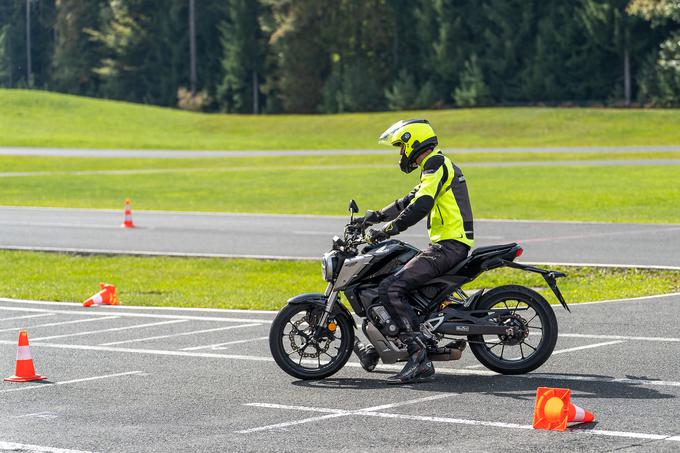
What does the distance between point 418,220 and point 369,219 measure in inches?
16.0

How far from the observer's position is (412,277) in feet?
33.0

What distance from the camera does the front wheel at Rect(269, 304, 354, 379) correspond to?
10.3 metres

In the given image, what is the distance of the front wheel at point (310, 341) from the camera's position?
10289 mm

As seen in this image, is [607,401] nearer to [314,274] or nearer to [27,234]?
[314,274]

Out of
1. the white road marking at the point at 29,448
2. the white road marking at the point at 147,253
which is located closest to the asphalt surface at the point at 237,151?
the white road marking at the point at 147,253

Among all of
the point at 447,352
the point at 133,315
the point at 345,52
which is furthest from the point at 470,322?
the point at 345,52

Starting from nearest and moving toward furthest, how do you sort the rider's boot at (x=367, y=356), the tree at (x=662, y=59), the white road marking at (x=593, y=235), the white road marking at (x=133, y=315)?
the rider's boot at (x=367, y=356)
the white road marking at (x=133, y=315)
the white road marking at (x=593, y=235)
the tree at (x=662, y=59)

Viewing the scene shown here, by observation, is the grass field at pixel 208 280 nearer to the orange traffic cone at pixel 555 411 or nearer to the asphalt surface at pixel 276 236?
the asphalt surface at pixel 276 236

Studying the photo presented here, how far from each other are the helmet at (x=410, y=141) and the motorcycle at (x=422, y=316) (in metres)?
0.64

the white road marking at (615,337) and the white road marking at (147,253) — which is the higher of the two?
the white road marking at (147,253)

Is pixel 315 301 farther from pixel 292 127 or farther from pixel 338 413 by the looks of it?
pixel 292 127

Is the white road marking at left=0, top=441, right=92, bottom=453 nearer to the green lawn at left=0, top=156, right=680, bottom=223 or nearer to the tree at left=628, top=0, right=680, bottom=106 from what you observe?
the green lawn at left=0, top=156, right=680, bottom=223

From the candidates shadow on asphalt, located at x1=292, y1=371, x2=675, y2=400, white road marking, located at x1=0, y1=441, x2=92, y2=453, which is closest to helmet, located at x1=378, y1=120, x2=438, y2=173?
shadow on asphalt, located at x1=292, y1=371, x2=675, y2=400

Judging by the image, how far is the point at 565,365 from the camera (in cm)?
1052
